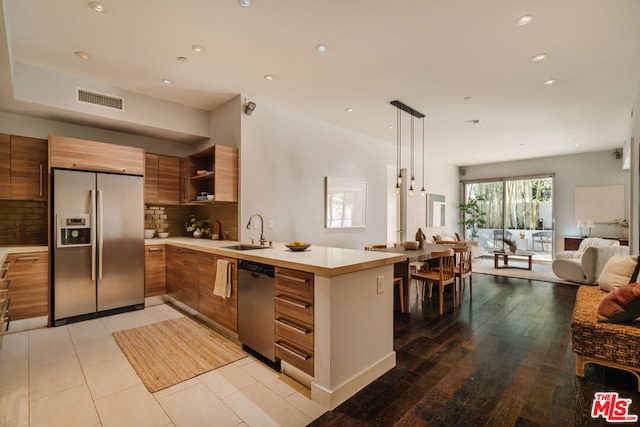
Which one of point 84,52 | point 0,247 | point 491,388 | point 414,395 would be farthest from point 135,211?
point 491,388

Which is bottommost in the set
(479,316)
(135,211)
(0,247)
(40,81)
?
(479,316)

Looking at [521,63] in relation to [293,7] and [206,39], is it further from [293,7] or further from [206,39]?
[206,39]

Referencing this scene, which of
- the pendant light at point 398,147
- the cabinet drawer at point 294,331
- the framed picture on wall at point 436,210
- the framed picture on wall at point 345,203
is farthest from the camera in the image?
the framed picture on wall at point 436,210

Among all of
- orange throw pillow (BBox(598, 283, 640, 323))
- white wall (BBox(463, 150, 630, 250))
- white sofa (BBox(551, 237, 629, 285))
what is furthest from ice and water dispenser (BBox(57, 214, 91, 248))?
white wall (BBox(463, 150, 630, 250))

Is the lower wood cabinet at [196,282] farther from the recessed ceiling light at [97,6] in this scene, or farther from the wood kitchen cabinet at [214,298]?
the recessed ceiling light at [97,6]

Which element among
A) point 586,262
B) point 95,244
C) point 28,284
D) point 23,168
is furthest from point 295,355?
point 586,262

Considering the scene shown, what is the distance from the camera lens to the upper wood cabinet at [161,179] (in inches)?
172

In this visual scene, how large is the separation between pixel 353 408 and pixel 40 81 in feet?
14.7

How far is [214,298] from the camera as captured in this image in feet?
10.6

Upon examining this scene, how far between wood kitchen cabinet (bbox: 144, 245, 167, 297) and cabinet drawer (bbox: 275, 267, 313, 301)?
105 inches

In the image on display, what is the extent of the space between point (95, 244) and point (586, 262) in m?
7.62

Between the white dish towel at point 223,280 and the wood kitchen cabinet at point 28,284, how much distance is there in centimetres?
213

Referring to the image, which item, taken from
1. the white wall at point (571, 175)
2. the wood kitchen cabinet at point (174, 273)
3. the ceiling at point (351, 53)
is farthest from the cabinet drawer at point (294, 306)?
the white wall at point (571, 175)

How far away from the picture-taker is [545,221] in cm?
831
